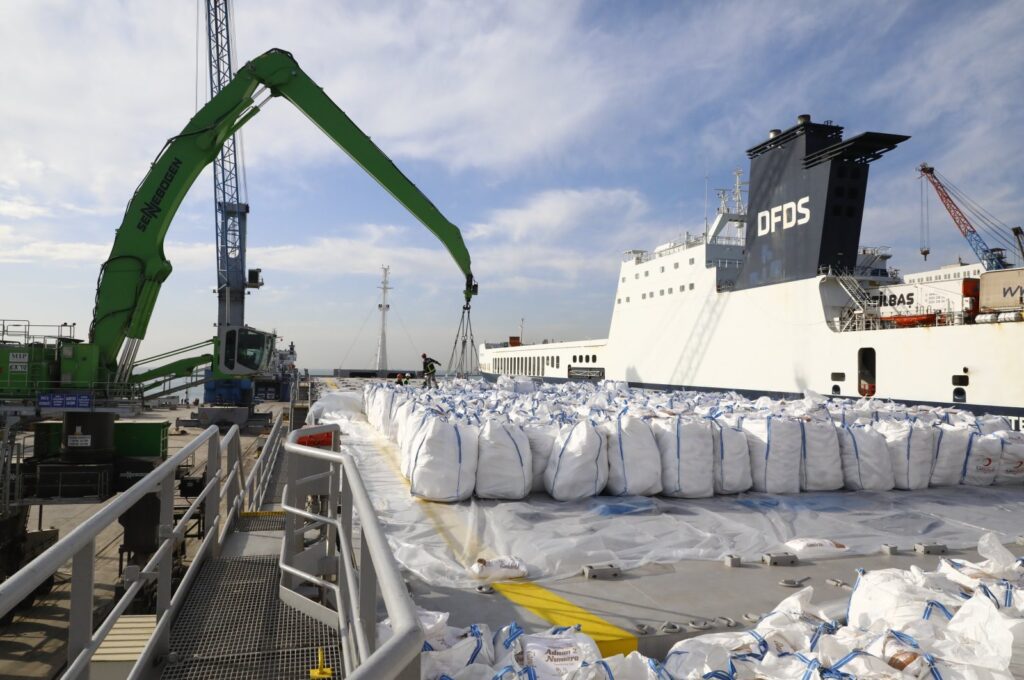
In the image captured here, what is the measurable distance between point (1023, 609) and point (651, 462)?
3597 mm

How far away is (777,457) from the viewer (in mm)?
6699

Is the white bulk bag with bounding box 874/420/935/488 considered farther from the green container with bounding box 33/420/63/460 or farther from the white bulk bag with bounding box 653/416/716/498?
the green container with bounding box 33/420/63/460

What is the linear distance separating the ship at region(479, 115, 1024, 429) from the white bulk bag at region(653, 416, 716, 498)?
9141mm

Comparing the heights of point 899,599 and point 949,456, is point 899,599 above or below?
below

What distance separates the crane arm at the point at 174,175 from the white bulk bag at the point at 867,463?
9.70m

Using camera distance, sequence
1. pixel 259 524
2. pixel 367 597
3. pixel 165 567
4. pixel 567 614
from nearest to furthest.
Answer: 1. pixel 367 597
2. pixel 165 567
3. pixel 567 614
4. pixel 259 524

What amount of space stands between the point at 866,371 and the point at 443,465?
13.2 metres

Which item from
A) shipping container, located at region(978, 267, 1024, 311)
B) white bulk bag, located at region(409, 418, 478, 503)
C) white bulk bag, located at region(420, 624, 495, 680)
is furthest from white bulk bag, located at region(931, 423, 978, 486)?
shipping container, located at region(978, 267, 1024, 311)

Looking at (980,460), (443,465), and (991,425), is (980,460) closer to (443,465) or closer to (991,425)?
(991,425)

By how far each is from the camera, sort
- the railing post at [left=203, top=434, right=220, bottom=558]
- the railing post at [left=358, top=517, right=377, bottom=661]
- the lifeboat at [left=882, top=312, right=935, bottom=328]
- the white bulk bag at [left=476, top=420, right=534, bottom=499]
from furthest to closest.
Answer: the lifeboat at [left=882, top=312, right=935, bottom=328] < the white bulk bag at [left=476, top=420, right=534, bottom=499] < the railing post at [left=203, top=434, right=220, bottom=558] < the railing post at [left=358, top=517, right=377, bottom=661]

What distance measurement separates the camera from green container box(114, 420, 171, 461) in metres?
10.1

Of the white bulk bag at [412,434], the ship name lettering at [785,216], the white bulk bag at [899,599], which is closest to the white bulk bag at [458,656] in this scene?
the white bulk bag at [899,599]

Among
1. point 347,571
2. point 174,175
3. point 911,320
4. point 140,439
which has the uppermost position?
point 174,175

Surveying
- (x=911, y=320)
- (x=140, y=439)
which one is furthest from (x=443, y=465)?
(x=911, y=320)
